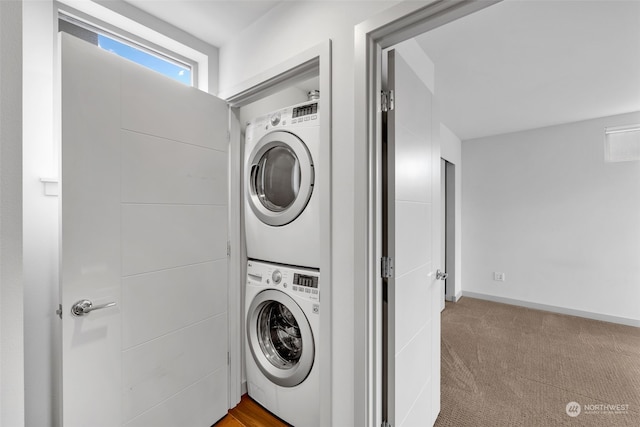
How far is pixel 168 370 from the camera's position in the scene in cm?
147

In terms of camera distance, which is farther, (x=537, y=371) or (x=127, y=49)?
(x=537, y=371)

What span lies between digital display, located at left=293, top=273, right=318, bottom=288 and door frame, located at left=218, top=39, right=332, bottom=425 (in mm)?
262

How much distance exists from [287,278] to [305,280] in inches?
5.4

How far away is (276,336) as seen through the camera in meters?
1.89

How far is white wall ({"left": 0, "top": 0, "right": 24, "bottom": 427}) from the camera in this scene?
545 mm

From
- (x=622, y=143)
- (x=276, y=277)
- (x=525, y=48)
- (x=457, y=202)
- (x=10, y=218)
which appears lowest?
(x=276, y=277)

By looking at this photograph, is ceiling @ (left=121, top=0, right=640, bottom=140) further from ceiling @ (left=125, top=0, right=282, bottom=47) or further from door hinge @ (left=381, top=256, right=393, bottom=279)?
door hinge @ (left=381, top=256, right=393, bottom=279)

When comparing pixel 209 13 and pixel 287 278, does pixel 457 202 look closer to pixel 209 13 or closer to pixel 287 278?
pixel 287 278

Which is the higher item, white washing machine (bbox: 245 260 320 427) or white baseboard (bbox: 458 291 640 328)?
white washing machine (bbox: 245 260 320 427)

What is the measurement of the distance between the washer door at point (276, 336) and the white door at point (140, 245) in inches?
8.2

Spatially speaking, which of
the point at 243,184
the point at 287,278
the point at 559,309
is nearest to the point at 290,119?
the point at 243,184

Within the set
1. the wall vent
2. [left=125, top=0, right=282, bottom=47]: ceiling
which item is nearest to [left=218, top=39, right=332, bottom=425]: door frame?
[left=125, top=0, right=282, bottom=47]: ceiling

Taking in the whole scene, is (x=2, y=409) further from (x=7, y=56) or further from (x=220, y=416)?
(x=220, y=416)

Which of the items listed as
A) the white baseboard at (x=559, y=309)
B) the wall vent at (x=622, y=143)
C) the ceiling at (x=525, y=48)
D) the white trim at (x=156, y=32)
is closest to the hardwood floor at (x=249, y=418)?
the white trim at (x=156, y=32)
